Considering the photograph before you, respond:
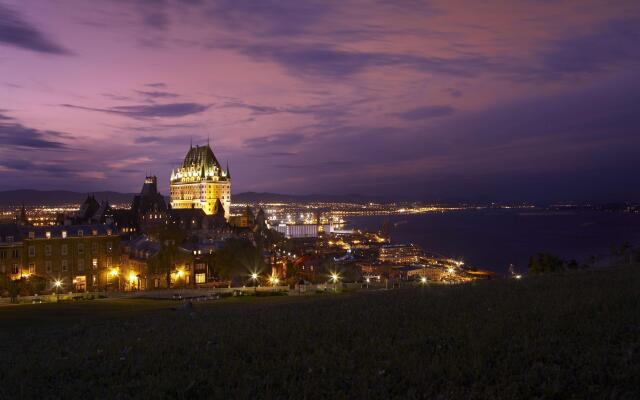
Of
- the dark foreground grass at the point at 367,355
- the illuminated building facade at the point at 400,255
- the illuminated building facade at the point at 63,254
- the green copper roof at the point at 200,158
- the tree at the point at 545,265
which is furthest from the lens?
the green copper roof at the point at 200,158

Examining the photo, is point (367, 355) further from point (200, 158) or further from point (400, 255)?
point (200, 158)

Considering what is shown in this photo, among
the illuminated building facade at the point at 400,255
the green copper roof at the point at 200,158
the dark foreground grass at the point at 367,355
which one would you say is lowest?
the illuminated building facade at the point at 400,255

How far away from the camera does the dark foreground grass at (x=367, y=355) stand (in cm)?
636

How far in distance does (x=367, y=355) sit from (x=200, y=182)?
5645 inches

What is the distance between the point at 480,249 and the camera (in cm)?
11550

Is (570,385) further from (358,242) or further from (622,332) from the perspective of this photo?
(358,242)

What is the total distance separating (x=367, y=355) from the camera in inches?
303

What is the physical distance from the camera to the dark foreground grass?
6.36 metres

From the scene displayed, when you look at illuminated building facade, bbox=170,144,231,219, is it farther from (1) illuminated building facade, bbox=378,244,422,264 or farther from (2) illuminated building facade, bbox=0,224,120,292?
(2) illuminated building facade, bbox=0,224,120,292

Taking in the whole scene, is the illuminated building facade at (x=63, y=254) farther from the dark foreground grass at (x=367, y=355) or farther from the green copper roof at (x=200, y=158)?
the green copper roof at (x=200, y=158)

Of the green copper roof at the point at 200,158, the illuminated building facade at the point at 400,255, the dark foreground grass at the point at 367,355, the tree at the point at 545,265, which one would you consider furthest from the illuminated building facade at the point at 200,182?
the dark foreground grass at the point at 367,355

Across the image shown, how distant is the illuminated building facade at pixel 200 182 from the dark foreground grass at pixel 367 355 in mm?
133837

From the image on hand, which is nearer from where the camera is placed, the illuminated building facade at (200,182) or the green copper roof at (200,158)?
the illuminated building facade at (200,182)

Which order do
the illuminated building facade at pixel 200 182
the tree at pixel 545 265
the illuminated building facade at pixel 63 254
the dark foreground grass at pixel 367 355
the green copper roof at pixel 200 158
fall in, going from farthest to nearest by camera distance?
the green copper roof at pixel 200 158, the illuminated building facade at pixel 200 182, the illuminated building facade at pixel 63 254, the tree at pixel 545 265, the dark foreground grass at pixel 367 355
